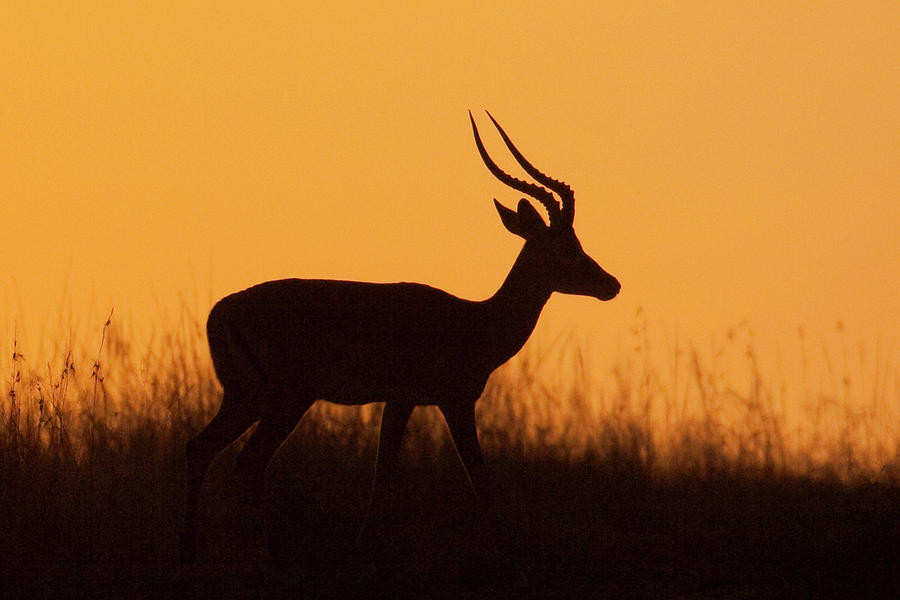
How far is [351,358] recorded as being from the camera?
1036 cm

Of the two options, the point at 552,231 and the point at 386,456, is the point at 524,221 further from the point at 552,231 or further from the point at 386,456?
the point at 386,456

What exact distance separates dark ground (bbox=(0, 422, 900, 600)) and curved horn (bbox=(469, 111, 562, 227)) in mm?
1836

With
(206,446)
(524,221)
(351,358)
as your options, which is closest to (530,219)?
(524,221)

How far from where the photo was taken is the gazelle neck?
1108 cm

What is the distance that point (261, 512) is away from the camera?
9875 mm

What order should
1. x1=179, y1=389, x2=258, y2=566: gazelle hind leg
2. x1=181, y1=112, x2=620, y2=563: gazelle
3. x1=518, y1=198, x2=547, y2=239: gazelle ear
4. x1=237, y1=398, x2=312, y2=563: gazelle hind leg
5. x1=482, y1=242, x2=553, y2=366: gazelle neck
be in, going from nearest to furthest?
1. x1=179, y1=389, x2=258, y2=566: gazelle hind leg
2. x1=237, y1=398, x2=312, y2=563: gazelle hind leg
3. x1=181, y1=112, x2=620, y2=563: gazelle
4. x1=482, y1=242, x2=553, y2=366: gazelle neck
5. x1=518, y1=198, x2=547, y2=239: gazelle ear

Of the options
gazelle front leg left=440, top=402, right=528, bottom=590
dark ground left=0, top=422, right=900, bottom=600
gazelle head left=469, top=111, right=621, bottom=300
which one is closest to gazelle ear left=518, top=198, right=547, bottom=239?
gazelle head left=469, top=111, right=621, bottom=300

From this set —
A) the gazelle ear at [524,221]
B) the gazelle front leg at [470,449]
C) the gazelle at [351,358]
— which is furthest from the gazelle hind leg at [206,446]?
the gazelle ear at [524,221]

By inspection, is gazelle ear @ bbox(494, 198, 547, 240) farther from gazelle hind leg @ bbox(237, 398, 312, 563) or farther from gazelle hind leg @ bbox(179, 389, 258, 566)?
gazelle hind leg @ bbox(179, 389, 258, 566)

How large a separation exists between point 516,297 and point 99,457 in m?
2.96

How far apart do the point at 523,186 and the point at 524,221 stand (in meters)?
0.23

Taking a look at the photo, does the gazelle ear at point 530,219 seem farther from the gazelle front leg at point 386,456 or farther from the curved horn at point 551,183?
the gazelle front leg at point 386,456

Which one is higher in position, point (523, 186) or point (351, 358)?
point (523, 186)

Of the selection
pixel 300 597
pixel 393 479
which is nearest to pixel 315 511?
pixel 393 479
